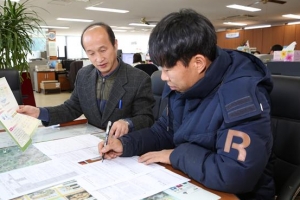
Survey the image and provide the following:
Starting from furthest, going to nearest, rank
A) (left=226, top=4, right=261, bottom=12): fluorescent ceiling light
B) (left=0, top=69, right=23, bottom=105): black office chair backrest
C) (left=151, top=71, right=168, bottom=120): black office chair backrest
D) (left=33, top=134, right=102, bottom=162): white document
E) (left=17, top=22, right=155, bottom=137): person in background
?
(left=226, top=4, right=261, bottom=12): fluorescent ceiling light → (left=0, top=69, right=23, bottom=105): black office chair backrest → (left=151, top=71, right=168, bottom=120): black office chair backrest → (left=17, top=22, right=155, bottom=137): person in background → (left=33, top=134, right=102, bottom=162): white document

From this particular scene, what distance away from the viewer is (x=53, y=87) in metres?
8.02

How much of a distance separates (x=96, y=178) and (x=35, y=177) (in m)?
0.19

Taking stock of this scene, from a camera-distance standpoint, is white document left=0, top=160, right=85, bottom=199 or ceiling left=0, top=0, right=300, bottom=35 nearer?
white document left=0, top=160, right=85, bottom=199

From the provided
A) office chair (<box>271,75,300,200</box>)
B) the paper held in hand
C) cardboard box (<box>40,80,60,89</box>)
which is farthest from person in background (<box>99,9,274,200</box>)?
cardboard box (<box>40,80,60,89</box>)

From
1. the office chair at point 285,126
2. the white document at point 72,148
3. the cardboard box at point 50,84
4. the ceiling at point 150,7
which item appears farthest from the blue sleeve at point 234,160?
the cardboard box at point 50,84

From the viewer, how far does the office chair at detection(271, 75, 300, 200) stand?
1.00 m

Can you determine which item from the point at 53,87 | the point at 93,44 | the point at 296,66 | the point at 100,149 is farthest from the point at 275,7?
the point at 100,149

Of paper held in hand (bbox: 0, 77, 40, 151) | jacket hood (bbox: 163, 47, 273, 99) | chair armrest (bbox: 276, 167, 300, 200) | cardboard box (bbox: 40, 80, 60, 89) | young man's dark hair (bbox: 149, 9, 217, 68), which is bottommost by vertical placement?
cardboard box (bbox: 40, 80, 60, 89)

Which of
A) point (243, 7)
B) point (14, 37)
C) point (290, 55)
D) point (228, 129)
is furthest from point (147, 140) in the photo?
point (243, 7)

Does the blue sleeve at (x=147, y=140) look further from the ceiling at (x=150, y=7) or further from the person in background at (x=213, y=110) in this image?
the ceiling at (x=150, y=7)

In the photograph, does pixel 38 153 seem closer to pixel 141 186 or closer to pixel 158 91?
pixel 141 186

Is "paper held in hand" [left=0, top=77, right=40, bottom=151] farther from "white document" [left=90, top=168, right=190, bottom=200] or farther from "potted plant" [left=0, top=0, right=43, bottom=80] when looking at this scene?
"potted plant" [left=0, top=0, right=43, bottom=80]

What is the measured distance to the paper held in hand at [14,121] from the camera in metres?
1.05

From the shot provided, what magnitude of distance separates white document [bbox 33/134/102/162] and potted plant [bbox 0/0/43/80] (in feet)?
5.95
